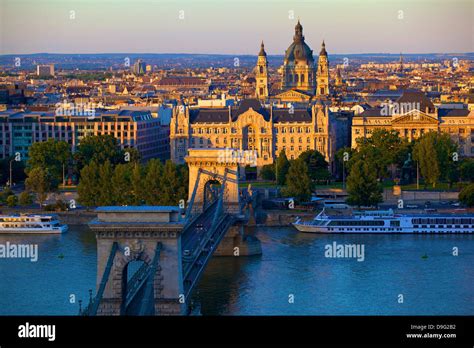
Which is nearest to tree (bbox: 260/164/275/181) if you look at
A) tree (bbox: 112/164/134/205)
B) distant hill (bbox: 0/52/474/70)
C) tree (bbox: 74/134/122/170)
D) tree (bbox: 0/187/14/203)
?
tree (bbox: 74/134/122/170)

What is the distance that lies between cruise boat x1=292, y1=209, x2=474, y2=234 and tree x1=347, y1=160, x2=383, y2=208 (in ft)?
5.15

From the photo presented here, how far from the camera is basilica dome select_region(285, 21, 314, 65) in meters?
38.2

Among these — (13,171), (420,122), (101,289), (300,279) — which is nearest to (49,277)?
(300,279)

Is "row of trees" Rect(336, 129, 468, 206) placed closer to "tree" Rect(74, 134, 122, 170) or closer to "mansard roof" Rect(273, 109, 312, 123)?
"mansard roof" Rect(273, 109, 312, 123)

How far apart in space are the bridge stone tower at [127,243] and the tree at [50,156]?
14.5 m

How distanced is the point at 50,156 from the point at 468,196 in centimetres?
798

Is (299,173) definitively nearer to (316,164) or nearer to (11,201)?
(316,164)

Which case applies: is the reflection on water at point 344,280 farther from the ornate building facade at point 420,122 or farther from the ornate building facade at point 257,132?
the ornate building facade at point 420,122

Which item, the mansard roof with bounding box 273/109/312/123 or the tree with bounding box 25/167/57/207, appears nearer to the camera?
the tree with bounding box 25/167/57/207

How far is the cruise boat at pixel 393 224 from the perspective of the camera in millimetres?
19922

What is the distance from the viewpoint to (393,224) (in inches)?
789

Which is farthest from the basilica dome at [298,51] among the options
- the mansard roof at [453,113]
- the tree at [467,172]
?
the tree at [467,172]
